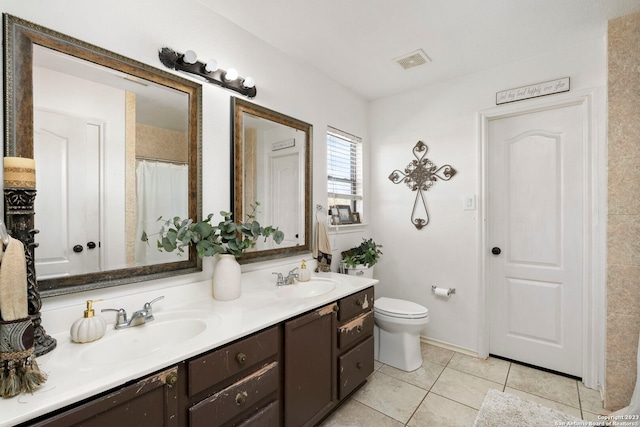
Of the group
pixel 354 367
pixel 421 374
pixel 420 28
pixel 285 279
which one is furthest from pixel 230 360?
pixel 420 28

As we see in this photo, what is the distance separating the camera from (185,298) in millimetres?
1610

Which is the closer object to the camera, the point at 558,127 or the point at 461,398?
the point at 461,398

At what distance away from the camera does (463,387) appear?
2.16 meters

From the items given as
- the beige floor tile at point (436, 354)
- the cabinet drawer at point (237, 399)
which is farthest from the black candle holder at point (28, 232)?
the beige floor tile at point (436, 354)

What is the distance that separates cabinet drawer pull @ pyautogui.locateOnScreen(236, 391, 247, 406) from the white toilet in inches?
55.5

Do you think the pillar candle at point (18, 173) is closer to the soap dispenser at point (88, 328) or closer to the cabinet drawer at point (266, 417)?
the soap dispenser at point (88, 328)

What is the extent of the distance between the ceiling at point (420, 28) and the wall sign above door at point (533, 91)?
24 cm

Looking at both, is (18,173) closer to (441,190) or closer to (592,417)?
(441,190)

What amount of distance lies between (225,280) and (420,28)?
6.66 feet

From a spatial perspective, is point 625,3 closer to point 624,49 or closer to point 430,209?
point 624,49

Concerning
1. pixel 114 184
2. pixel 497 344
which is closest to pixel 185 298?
pixel 114 184

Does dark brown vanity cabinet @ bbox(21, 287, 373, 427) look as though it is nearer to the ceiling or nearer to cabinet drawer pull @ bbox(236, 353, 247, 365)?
cabinet drawer pull @ bbox(236, 353, 247, 365)

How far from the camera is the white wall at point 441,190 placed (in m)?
2.52

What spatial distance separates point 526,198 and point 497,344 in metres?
1.30
